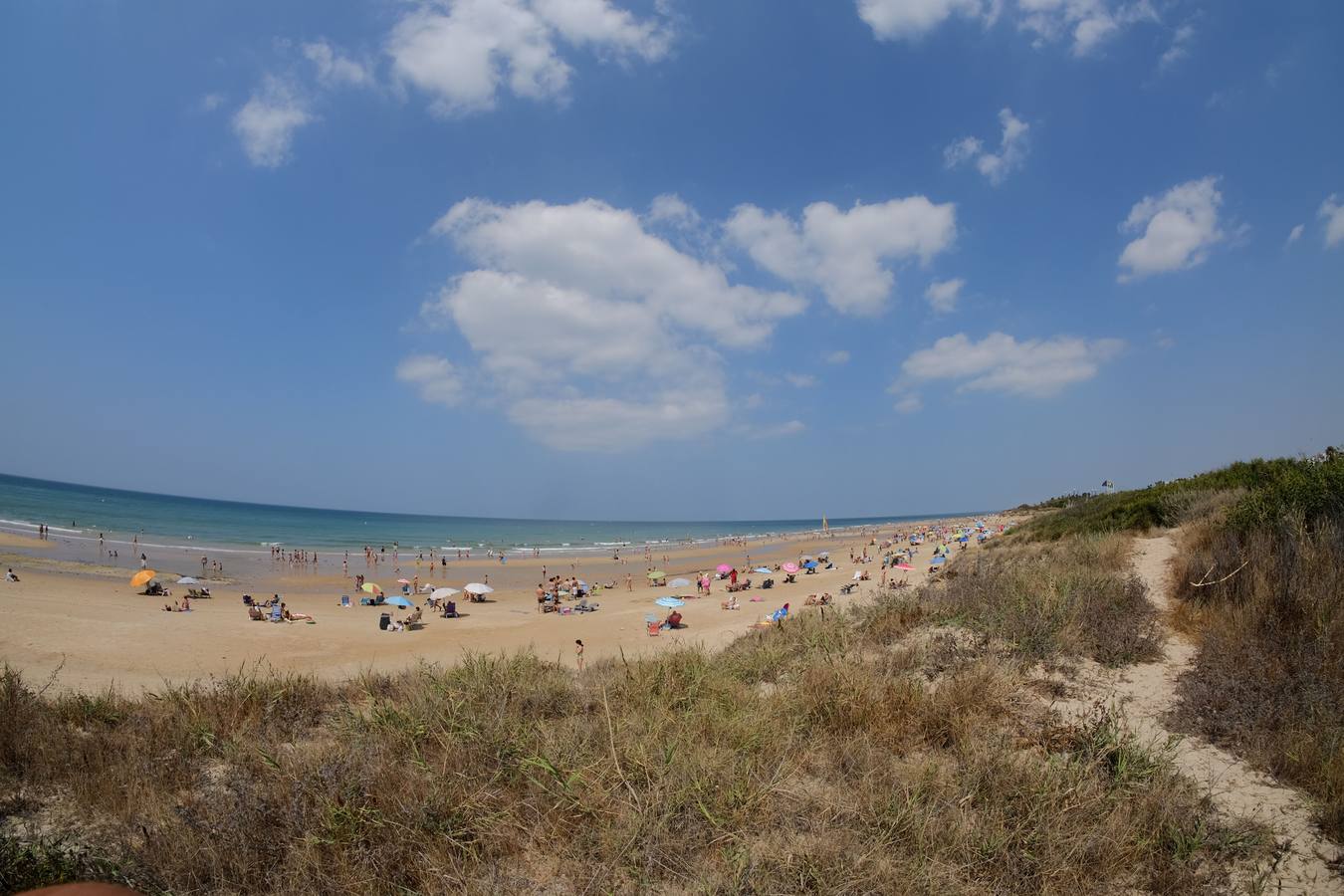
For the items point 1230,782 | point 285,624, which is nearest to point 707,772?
point 1230,782

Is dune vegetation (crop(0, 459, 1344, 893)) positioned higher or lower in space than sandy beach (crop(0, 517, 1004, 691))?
higher

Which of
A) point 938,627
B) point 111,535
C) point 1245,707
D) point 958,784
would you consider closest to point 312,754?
point 958,784

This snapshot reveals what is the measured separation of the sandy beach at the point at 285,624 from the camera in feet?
39.6

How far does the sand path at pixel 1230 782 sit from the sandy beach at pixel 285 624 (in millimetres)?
4658

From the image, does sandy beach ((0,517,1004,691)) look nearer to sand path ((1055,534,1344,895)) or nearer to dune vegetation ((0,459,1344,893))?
dune vegetation ((0,459,1344,893))

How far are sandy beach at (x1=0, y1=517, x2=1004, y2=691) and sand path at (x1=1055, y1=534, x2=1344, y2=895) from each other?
4658 millimetres

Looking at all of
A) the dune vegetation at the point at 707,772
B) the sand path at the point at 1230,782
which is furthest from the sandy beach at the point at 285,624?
the sand path at the point at 1230,782

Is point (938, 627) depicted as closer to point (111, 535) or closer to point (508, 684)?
point (508, 684)

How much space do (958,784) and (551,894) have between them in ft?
8.41

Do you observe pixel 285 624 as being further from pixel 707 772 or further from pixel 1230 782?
pixel 1230 782

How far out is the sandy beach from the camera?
12.1 m

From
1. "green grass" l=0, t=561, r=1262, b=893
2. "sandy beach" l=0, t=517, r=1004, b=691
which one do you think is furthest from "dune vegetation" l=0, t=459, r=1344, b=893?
"sandy beach" l=0, t=517, r=1004, b=691

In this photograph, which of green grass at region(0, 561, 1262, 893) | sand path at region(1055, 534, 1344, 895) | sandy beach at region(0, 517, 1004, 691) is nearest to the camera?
green grass at region(0, 561, 1262, 893)

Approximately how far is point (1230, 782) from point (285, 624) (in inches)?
822
